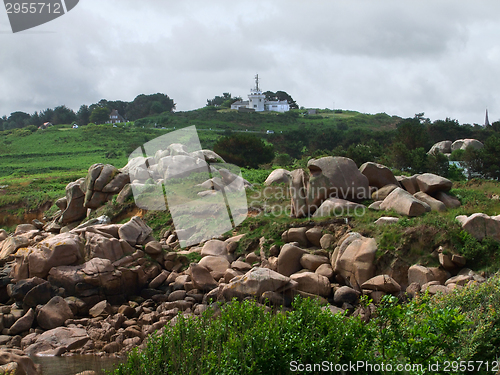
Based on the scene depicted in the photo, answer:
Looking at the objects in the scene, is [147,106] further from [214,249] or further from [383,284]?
[383,284]

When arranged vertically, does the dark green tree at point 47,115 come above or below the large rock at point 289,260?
above

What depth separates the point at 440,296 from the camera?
7402mm

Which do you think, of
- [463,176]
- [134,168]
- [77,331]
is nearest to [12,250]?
[77,331]

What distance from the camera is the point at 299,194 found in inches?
630

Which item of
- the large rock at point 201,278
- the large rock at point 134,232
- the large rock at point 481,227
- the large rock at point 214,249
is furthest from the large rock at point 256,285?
the large rock at point 481,227

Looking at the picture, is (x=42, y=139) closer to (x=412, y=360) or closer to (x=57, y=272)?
(x=57, y=272)

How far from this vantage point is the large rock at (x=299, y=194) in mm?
15742

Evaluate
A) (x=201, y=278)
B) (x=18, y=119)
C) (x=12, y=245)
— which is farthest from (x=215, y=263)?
(x=18, y=119)

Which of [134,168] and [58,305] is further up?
[134,168]

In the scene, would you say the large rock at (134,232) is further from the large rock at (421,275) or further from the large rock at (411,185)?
the large rock at (411,185)

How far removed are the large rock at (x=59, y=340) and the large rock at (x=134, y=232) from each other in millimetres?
4212

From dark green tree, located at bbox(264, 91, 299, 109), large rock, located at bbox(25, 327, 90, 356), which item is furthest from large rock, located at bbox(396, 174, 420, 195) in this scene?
dark green tree, located at bbox(264, 91, 299, 109)

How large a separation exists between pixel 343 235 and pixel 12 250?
11.2m

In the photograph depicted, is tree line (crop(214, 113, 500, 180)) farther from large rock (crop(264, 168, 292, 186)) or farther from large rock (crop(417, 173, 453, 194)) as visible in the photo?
large rock (crop(417, 173, 453, 194))
